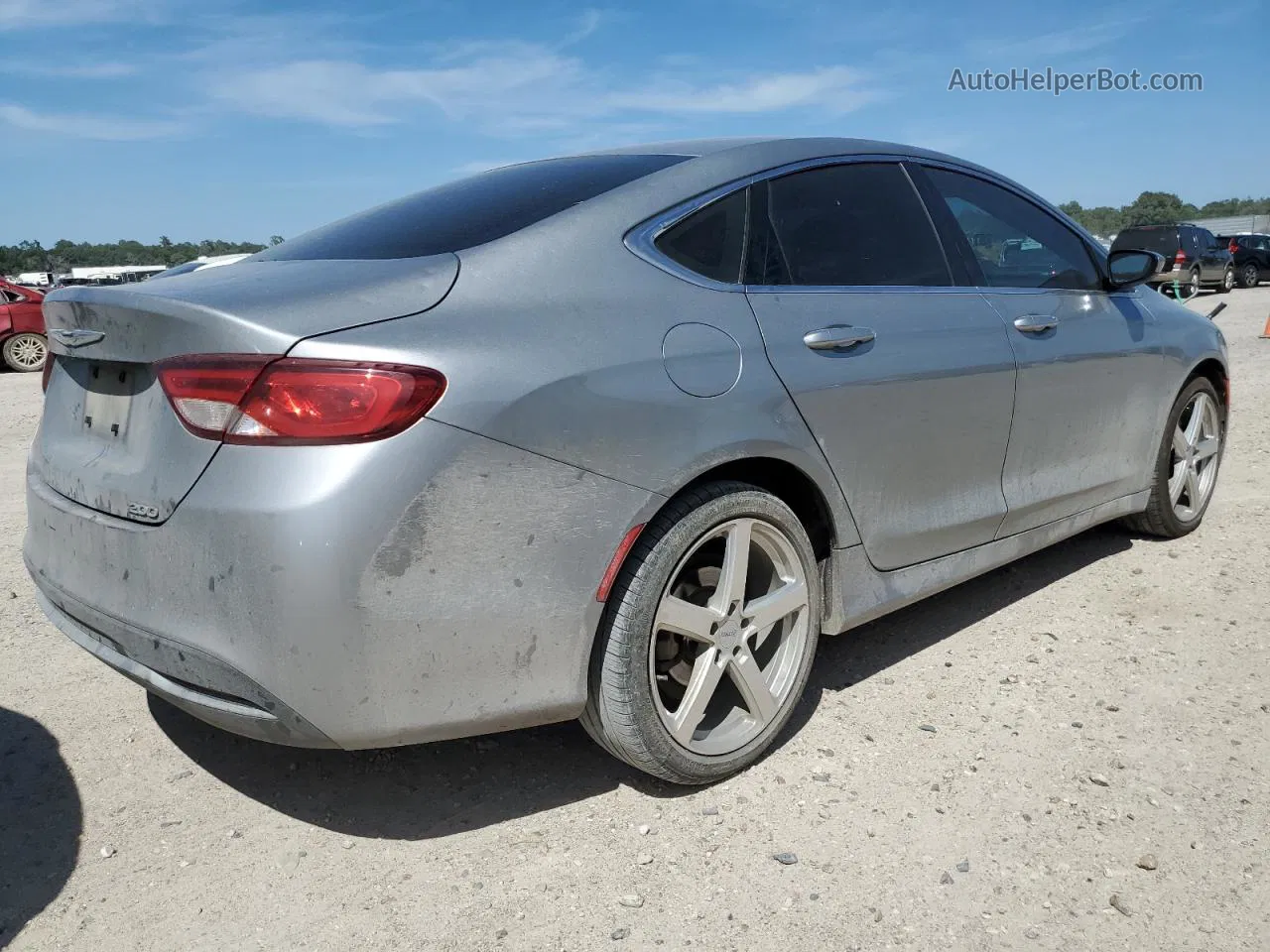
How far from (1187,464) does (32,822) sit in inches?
179

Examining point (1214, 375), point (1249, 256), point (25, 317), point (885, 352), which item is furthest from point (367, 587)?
point (1249, 256)

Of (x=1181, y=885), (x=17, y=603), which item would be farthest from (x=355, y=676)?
(x=17, y=603)

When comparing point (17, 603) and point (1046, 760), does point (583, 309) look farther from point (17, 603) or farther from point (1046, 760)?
point (17, 603)

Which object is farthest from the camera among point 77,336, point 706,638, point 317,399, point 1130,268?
point 1130,268

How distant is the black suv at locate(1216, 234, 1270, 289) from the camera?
27.4 metres

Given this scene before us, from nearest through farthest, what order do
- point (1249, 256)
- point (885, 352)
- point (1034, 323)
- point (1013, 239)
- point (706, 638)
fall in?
point (706, 638) → point (885, 352) → point (1034, 323) → point (1013, 239) → point (1249, 256)

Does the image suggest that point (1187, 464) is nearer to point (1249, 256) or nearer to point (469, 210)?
point (469, 210)

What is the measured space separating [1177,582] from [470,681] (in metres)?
3.21

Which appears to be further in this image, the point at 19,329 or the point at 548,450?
the point at 19,329

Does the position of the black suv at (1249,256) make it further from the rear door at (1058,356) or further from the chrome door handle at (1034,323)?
the chrome door handle at (1034,323)

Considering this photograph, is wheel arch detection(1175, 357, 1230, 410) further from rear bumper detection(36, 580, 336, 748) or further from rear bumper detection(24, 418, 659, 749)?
rear bumper detection(36, 580, 336, 748)

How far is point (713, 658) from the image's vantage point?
2600 millimetres

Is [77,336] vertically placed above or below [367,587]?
above

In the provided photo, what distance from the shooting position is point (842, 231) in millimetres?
3043
